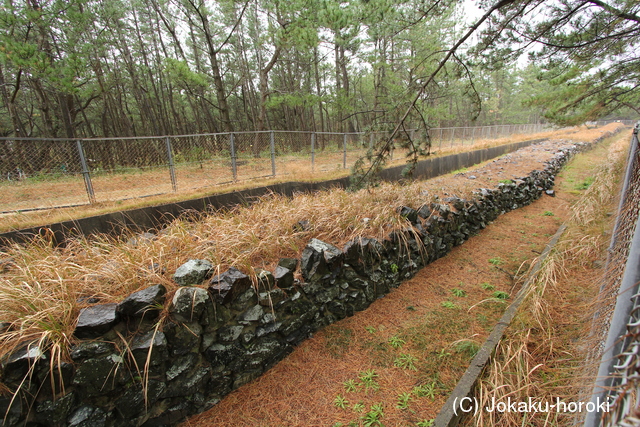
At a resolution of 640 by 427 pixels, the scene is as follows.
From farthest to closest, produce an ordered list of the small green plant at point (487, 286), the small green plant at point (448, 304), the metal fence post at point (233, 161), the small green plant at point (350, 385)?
the metal fence post at point (233, 161) → the small green plant at point (487, 286) → the small green plant at point (448, 304) → the small green plant at point (350, 385)

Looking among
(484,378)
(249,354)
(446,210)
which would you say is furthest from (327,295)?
(446,210)

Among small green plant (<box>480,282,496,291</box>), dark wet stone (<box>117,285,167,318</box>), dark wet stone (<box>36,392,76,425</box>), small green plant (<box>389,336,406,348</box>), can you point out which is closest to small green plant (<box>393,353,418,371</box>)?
small green plant (<box>389,336,406,348</box>)

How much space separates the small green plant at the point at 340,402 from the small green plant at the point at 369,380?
22 centimetres

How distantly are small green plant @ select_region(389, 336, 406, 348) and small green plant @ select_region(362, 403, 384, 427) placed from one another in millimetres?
698

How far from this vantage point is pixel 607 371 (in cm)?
112

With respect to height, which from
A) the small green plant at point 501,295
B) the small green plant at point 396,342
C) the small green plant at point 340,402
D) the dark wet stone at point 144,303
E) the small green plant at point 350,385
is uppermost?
the dark wet stone at point 144,303

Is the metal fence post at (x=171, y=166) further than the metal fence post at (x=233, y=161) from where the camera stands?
No

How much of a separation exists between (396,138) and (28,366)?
506 centimetres

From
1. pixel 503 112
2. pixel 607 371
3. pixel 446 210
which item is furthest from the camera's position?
pixel 503 112

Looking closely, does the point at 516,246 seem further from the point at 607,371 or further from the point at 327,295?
the point at 607,371

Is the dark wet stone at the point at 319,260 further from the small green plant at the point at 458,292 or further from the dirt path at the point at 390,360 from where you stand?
the small green plant at the point at 458,292

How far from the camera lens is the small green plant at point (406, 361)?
258cm

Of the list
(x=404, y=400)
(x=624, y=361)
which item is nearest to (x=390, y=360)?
(x=404, y=400)

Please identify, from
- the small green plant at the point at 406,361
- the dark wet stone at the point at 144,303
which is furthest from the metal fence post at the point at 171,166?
the small green plant at the point at 406,361
